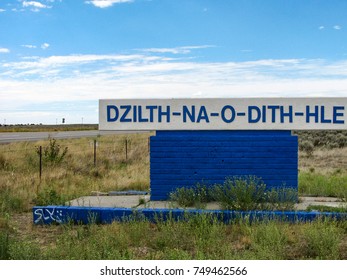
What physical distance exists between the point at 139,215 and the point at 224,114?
131 inches

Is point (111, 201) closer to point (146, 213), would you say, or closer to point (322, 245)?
point (146, 213)

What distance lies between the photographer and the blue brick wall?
11.1 metres

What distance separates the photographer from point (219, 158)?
11234 mm

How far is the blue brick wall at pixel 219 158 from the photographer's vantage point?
36.5 feet

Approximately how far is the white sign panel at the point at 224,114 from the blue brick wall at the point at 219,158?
233 millimetres

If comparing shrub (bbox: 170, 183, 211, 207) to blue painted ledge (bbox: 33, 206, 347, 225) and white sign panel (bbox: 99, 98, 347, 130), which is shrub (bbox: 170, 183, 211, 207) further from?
white sign panel (bbox: 99, 98, 347, 130)

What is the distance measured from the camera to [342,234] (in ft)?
27.9

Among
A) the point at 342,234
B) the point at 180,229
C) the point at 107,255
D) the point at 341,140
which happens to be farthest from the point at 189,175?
the point at 341,140

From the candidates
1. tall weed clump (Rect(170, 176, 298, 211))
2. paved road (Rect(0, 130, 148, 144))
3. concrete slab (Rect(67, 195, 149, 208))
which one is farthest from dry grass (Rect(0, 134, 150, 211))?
paved road (Rect(0, 130, 148, 144))

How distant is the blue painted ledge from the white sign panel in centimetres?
227

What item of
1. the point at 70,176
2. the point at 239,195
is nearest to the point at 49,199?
the point at 239,195

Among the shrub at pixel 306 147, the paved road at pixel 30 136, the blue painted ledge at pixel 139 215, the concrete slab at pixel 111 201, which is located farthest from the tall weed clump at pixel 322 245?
the paved road at pixel 30 136

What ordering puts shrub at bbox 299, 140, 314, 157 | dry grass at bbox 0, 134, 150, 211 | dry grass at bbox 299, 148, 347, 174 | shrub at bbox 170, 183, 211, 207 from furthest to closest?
shrub at bbox 299, 140, 314, 157, dry grass at bbox 299, 148, 347, 174, dry grass at bbox 0, 134, 150, 211, shrub at bbox 170, 183, 211, 207

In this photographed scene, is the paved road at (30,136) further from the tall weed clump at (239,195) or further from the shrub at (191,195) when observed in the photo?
the tall weed clump at (239,195)
